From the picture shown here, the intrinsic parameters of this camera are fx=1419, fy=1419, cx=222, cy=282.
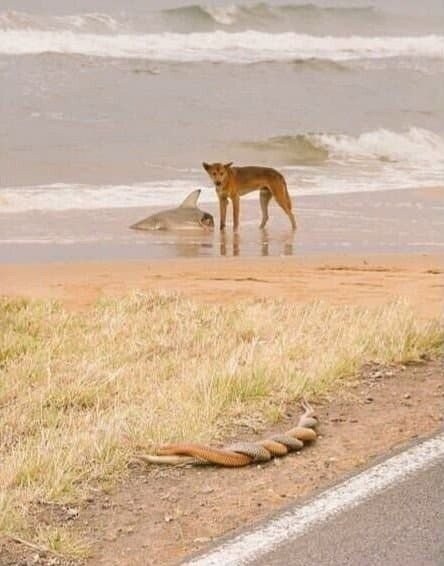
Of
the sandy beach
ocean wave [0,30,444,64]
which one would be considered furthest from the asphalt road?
ocean wave [0,30,444,64]

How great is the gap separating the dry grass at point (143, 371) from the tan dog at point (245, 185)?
7.86 m

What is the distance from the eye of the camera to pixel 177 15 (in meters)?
50.2

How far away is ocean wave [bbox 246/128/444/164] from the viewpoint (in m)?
26.8

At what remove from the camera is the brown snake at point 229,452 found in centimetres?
562

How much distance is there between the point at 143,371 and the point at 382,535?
269cm

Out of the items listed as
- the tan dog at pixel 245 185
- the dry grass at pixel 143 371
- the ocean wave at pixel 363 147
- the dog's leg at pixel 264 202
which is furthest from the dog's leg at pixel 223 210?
the ocean wave at pixel 363 147

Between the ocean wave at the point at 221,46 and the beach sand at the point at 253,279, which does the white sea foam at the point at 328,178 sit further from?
the ocean wave at the point at 221,46

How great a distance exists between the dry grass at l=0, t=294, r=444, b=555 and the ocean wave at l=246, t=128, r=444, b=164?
55.4ft

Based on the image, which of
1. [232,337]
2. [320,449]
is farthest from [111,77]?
[320,449]

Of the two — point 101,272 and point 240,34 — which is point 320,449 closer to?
point 101,272

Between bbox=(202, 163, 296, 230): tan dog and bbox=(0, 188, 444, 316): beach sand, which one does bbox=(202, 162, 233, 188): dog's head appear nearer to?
bbox=(202, 163, 296, 230): tan dog

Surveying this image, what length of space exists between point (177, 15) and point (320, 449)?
45.5 metres

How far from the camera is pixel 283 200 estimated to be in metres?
17.4

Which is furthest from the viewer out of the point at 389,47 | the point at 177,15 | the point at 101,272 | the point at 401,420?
the point at 389,47
